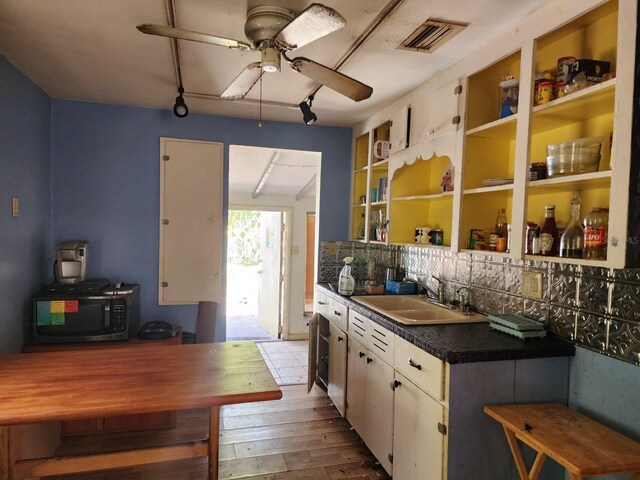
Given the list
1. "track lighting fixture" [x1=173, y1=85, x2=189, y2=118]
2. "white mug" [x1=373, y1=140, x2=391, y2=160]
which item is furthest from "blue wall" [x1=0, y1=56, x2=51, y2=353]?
"white mug" [x1=373, y1=140, x2=391, y2=160]

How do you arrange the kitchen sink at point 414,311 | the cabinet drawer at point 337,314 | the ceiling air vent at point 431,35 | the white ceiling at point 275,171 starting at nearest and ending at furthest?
the ceiling air vent at point 431,35 → the kitchen sink at point 414,311 → the cabinet drawer at point 337,314 → the white ceiling at point 275,171

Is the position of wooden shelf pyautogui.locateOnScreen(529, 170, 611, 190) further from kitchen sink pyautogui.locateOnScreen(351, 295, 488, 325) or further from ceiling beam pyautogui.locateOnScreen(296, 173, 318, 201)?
ceiling beam pyautogui.locateOnScreen(296, 173, 318, 201)

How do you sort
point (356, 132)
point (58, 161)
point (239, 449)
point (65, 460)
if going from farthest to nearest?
1. point (356, 132)
2. point (58, 161)
3. point (239, 449)
4. point (65, 460)

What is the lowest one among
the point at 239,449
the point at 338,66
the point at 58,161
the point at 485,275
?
the point at 239,449

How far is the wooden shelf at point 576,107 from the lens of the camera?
1.49m

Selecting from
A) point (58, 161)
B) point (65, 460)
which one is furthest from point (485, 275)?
point (58, 161)

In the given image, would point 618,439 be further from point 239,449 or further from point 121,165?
point 121,165

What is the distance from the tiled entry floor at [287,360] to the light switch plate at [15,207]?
7.70 ft

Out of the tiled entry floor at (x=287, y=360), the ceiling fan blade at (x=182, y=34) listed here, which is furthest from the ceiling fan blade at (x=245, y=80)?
the tiled entry floor at (x=287, y=360)

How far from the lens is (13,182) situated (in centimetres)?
247

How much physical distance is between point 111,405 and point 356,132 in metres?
2.99

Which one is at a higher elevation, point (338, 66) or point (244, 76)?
point (338, 66)

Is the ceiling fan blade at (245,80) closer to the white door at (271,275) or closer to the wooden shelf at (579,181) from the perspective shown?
the wooden shelf at (579,181)

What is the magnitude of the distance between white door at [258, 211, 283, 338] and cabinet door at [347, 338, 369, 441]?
8.30 ft
